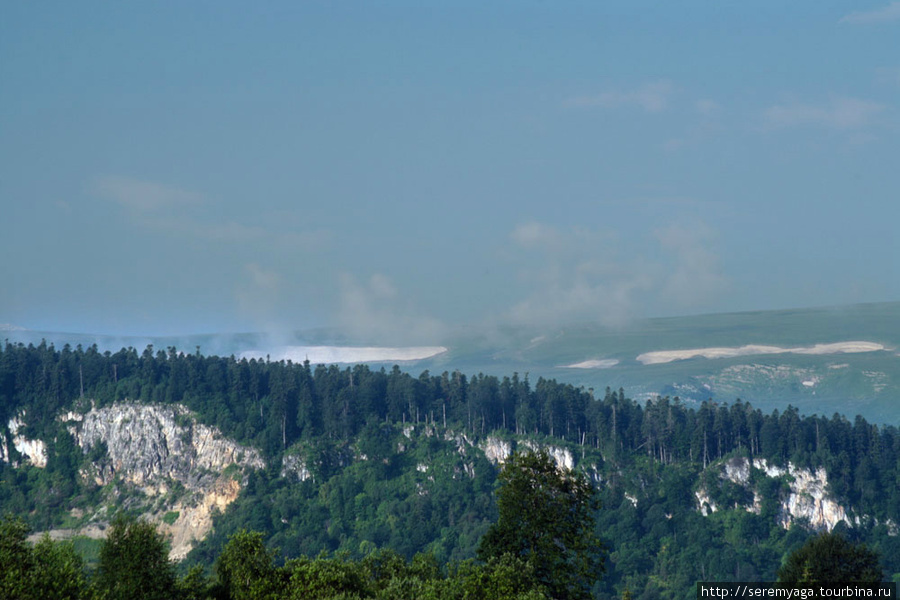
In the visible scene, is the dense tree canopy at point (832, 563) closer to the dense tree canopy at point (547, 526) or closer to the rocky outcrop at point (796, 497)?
the dense tree canopy at point (547, 526)

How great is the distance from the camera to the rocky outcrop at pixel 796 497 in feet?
598

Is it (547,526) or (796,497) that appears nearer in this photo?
(547,526)

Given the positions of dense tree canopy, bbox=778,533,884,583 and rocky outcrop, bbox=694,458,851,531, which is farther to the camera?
rocky outcrop, bbox=694,458,851,531

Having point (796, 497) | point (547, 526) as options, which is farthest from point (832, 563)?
point (796, 497)

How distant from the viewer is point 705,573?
163 m

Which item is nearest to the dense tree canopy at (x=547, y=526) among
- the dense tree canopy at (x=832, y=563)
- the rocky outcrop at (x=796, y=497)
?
the dense tree canopy at (x=832, y=563)

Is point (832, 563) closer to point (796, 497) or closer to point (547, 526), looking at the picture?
point (547, 526)

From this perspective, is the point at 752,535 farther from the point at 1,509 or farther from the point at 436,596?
the point at 1,509

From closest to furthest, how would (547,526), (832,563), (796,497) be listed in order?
(547,526) < (832,563) < (796,497)

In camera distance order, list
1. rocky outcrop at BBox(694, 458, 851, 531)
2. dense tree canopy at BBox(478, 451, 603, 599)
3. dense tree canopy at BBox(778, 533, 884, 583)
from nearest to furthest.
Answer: dense tree canopy at BBox(478, 451, 603, 599) → dense tree canopy at BBox(778, 533, 884, 583) → rocky outcrop at BBox(694, 458, 851, 531)

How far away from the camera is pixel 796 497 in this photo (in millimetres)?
185125

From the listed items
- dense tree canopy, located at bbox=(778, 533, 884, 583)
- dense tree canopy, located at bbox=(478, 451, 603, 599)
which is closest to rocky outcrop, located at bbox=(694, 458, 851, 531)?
dense tree canopy, located at bbox=(778, 533, 884, 583)

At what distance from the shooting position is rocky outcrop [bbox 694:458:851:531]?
598 ft

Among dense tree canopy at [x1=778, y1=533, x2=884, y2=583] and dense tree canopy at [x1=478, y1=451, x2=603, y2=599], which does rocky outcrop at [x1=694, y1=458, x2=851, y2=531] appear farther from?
dense tree canopy at [x1=478, y1=451, x2=603, y2=599]
